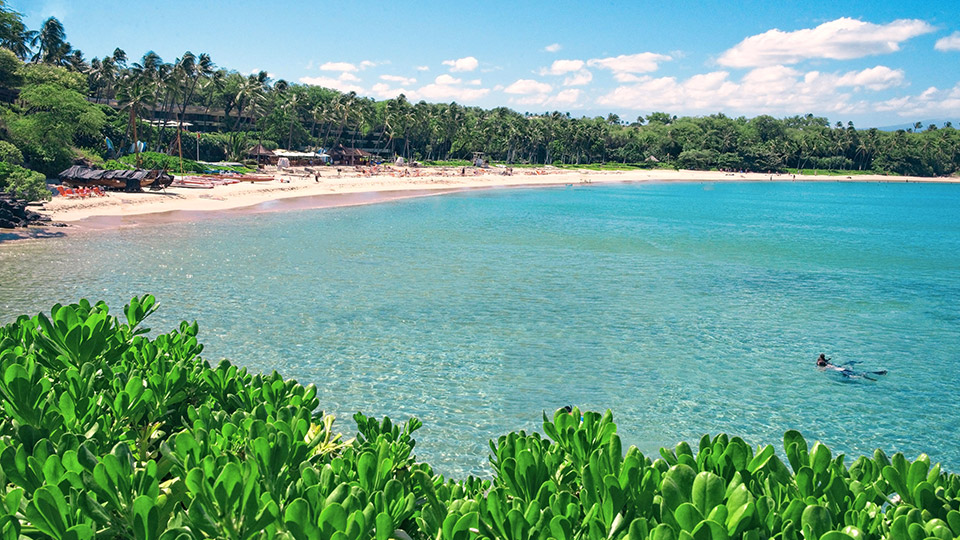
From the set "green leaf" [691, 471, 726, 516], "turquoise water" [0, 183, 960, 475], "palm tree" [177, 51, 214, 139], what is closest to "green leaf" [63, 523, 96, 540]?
"green leaf" [691, 471, 726, 516]

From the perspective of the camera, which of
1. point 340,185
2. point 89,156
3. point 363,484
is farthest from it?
point 340,185

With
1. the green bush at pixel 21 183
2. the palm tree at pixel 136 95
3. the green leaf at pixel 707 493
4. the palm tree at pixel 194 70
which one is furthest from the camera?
the palm tree at pixel 194 70

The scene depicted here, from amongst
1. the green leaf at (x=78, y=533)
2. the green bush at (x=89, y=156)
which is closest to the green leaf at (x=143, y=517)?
the green leaf at (x=78, y=533)

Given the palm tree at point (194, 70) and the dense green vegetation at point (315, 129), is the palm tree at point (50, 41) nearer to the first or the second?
the dense green vegetation at point (315, 129)

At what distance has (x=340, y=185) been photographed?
67.3 meters

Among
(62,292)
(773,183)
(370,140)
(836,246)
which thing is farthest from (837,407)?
(773,183)

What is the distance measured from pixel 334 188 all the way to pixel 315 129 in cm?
4156

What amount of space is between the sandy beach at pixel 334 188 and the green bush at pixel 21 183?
157 centimetres

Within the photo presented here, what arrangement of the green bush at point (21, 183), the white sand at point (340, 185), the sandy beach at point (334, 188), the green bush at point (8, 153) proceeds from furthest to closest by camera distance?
the white sand at point (340, 185) → the sandy beach at point (334, 188) → the green bush at point (8, 153) → the green bush at point (21, 183)

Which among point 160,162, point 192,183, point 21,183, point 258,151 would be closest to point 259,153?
point 258,151

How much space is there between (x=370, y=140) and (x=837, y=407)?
328ft

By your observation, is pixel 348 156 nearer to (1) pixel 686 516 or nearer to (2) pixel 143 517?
(2) pixel 143 517

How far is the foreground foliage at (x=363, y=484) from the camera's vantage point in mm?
3195

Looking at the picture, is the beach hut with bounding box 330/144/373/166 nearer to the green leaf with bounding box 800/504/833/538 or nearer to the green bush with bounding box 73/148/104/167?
the green bush with bounding box 73/148/104/167
